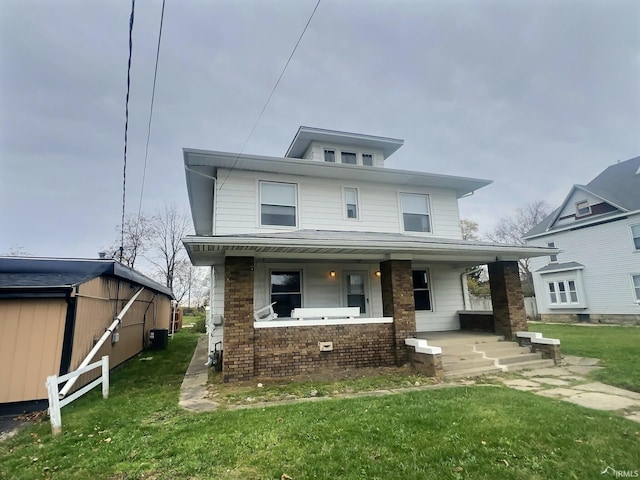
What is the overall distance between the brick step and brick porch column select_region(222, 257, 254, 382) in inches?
171

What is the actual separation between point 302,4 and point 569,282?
23.2m

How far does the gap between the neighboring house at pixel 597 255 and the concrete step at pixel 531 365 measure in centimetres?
1440

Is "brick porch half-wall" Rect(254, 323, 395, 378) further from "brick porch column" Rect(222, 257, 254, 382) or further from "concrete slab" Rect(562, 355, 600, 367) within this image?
"concrete slab" Rect(562, 355, 600, 367)

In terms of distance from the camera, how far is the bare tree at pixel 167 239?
30.8 m

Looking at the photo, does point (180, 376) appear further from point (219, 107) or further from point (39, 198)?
point (39, 198)

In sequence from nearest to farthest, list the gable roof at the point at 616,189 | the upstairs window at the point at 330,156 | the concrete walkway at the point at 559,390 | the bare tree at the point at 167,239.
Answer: the concrete walkway at the point at 559,390 < the upstairs window at the point at 330,156 < the gable roof at the point at 616,189 < the bare tree at the point at 167,239

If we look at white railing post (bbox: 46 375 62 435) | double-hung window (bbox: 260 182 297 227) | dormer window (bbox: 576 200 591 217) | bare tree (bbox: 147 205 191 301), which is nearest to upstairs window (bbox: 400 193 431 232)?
double-hung window (bbox: 260 182 297 227)

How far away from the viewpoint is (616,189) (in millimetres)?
Result: 19188

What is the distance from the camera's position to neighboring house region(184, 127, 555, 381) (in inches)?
283

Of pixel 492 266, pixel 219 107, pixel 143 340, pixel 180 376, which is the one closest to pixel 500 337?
pixel 492 266

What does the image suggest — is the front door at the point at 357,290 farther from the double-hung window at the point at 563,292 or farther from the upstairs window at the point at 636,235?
the double-hung window at the point at 563,292

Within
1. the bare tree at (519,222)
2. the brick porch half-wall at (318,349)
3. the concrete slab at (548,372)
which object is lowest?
the concrete slab at (548,372)

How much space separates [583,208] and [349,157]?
1719 cm

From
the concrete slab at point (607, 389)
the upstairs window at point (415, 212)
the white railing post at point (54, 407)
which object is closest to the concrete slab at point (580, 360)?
the concrete slab at point (607, 389)
